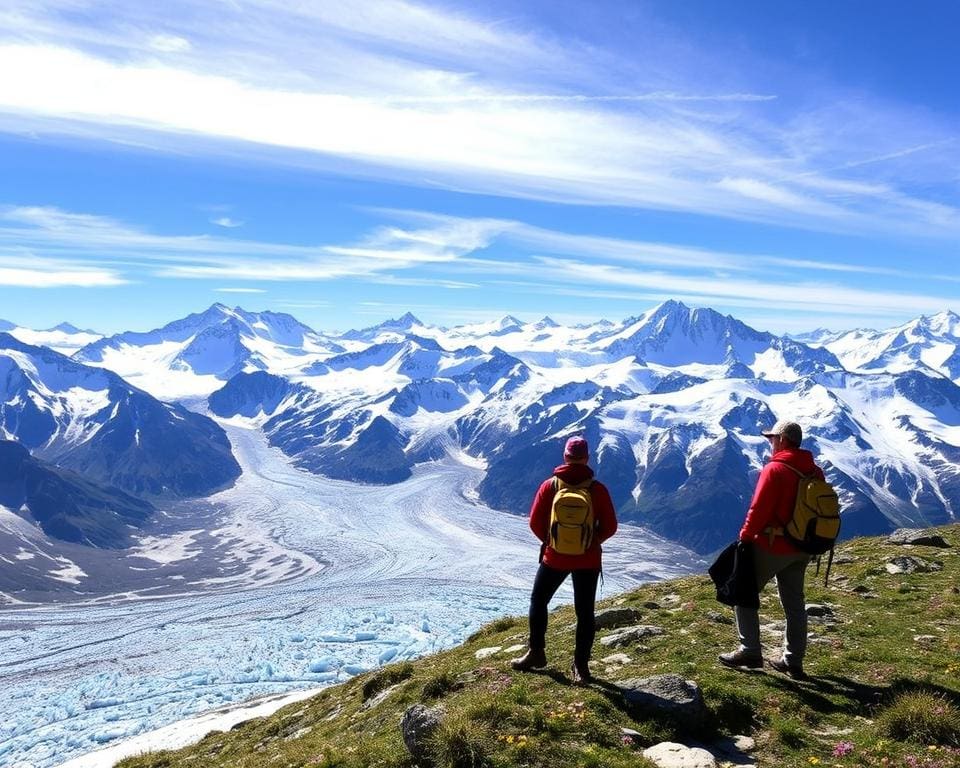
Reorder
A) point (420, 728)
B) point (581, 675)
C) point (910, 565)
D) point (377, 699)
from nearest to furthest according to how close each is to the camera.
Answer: point (420, 728), point (581, 675), point (377, 699), point (910, 565)

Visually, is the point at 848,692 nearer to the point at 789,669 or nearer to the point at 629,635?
the point at 789,669

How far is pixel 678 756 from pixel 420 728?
4398 millimetres

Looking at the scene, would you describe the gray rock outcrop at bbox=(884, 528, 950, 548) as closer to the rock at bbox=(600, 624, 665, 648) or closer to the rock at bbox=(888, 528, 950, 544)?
the rock at bbox=(888, 528, 950, 544)

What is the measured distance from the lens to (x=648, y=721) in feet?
39.2

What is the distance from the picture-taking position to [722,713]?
12.5 m

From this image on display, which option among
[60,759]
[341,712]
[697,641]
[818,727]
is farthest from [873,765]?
[60,759]

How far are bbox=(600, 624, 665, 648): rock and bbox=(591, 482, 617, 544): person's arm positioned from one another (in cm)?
592

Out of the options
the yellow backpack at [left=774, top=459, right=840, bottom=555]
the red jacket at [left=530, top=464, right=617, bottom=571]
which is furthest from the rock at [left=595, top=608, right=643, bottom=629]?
the yellow backpack at [left=774, top=459, right=840, bottom=555]

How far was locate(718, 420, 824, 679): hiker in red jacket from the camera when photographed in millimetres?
13438

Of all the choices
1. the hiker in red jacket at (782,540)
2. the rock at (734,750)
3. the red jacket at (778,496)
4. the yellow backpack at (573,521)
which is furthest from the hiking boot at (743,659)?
the yellow backpack at (573,521)

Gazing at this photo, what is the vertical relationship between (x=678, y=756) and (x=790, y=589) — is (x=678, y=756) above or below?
below

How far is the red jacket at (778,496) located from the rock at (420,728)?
23.4ft

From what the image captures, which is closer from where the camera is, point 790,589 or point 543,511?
point 790,589

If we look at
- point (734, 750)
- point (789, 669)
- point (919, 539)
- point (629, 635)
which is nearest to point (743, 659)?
point (789, 669)
